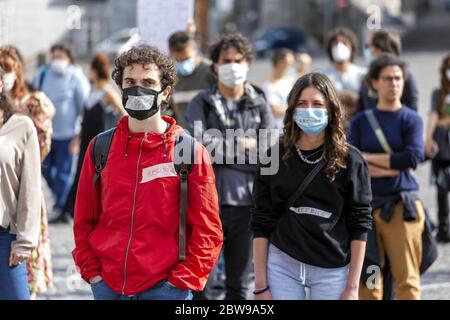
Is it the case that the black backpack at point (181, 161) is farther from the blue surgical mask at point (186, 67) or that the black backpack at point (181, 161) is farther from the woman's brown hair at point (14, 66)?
the blue surgical mask at point (186, 67)

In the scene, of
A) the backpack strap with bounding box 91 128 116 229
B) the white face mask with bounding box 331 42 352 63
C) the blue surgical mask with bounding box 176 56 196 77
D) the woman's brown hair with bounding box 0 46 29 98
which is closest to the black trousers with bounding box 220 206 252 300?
the blue surgical mask with bounding box 176 56 196 77

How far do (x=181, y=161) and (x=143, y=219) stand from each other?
32 cm

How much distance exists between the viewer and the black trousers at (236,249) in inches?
278

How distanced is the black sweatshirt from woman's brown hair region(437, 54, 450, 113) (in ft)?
16.1

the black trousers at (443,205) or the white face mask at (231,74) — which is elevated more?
the white face mask at (231,74)

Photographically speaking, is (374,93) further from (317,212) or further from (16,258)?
(16,258)

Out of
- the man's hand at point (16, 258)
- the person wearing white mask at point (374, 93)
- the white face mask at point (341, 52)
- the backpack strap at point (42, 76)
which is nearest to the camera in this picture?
the man's hand at point (16, 258)

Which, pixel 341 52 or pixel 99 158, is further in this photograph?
pixel 341 52

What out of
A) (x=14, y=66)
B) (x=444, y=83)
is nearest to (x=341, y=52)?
(x=444, y=83)

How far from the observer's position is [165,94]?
16.8 ft

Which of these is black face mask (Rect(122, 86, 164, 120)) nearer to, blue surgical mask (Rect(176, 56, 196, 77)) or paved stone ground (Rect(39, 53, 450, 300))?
paved stone ground (Rect(39, 53, 450, 300))

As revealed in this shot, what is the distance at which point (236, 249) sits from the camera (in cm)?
717

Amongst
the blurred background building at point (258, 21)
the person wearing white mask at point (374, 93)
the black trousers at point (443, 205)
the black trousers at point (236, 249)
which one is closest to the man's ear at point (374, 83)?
the person wearing white mask at point (374, 93)
